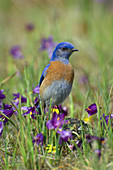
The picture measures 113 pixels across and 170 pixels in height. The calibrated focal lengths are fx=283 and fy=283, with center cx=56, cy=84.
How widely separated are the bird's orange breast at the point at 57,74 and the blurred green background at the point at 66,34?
1.21 feet

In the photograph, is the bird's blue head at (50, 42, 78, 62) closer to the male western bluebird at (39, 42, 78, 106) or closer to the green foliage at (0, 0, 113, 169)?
the male western bluebird at (39, 42, 78, 106)

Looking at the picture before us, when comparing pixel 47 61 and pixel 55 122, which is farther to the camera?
pixel 47 61

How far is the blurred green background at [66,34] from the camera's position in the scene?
4.17 metres

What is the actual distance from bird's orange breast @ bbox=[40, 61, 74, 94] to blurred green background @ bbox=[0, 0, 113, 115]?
0.37 metres

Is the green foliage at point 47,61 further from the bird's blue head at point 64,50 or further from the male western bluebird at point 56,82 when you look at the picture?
the bird's blue head at point 64,50

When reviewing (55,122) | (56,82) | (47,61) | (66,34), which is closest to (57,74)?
(56,82)

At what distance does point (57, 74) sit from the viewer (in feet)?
8.85

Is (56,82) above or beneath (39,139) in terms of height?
above

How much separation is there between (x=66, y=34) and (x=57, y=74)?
310 centimetres

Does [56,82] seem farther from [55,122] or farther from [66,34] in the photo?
[66,34]

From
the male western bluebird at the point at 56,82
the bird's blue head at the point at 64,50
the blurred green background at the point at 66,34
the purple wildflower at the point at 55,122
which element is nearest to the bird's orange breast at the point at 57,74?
the male western bluebird at the point at 56,82

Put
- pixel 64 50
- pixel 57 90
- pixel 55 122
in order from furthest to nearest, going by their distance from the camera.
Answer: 1. pixel 64 50
2. pixel 57 90
3. pixel 55 122

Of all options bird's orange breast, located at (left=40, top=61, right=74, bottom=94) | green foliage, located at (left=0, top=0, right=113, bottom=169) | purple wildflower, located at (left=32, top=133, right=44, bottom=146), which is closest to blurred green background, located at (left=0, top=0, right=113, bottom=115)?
green foliage, located at (left=0, top=0, right=113, bottom=169)

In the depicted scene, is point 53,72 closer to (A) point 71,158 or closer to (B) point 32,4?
(A) point 71,158
